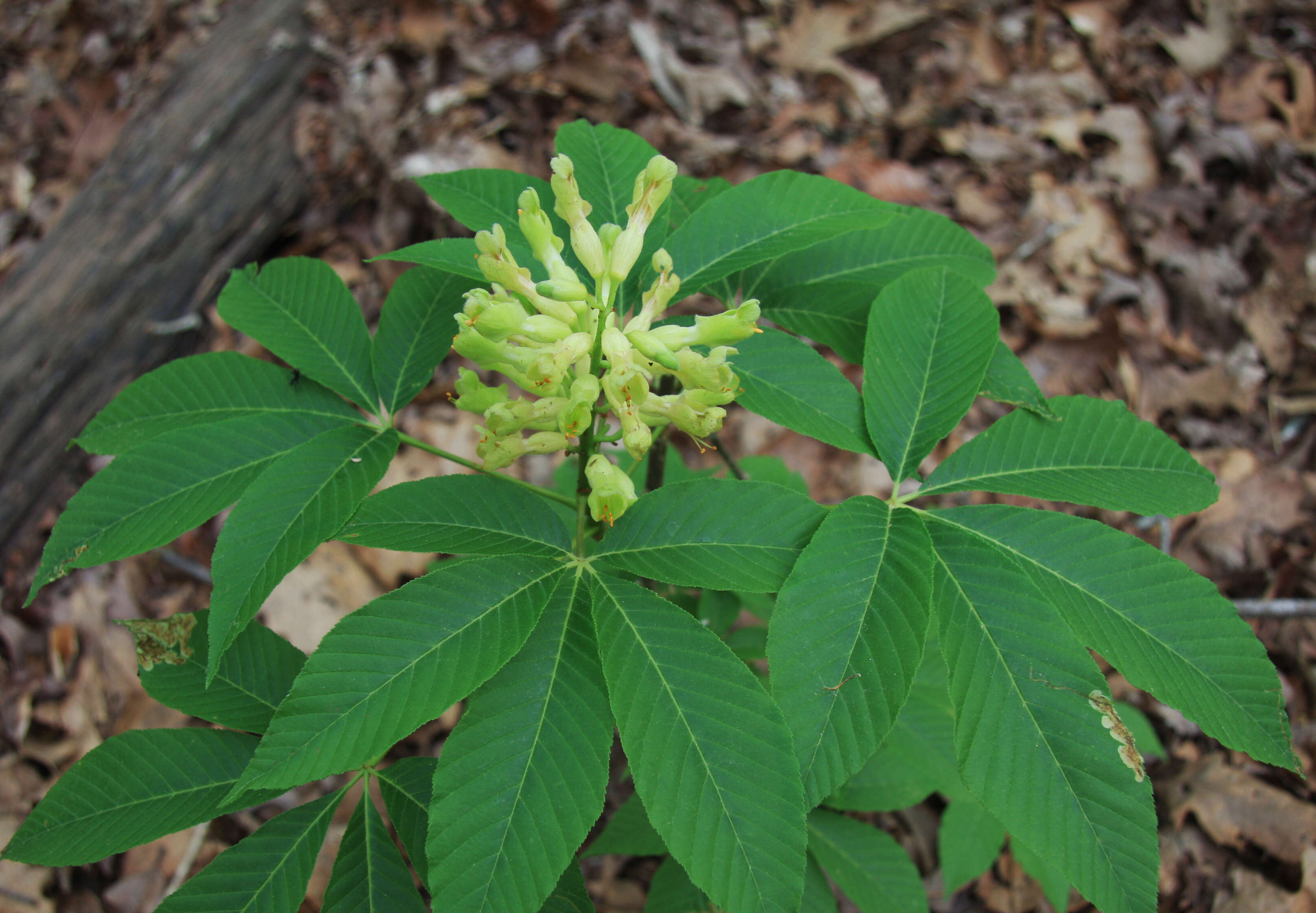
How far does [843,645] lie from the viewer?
1.23 m

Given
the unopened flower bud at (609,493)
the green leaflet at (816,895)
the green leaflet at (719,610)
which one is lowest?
the green leaflet at (816,895)

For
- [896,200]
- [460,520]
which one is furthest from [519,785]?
[896,200]

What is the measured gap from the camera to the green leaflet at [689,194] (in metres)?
1.89

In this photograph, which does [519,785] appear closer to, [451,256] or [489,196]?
[451,256]

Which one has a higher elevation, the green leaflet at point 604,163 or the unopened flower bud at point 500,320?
the green leaflet at point 604,163

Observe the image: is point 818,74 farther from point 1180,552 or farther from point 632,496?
point 632,496

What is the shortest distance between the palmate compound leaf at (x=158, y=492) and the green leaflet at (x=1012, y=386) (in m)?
1.33

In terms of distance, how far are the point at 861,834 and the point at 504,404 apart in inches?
60.2

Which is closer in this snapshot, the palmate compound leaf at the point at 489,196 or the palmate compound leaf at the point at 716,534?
the palmate compound leaf at the point at 716,534

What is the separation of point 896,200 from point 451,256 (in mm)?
3415

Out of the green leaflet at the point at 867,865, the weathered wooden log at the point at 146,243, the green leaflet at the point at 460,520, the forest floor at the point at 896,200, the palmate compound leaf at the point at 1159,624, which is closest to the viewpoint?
the palmate compound leaf at the point at 1159,624

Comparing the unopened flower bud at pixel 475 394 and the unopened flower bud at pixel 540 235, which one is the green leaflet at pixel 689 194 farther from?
the unopened flower bud at pixel 475 394

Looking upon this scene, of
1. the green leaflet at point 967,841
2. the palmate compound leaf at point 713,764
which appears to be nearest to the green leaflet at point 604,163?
the palmate compound leaf at point 713,764

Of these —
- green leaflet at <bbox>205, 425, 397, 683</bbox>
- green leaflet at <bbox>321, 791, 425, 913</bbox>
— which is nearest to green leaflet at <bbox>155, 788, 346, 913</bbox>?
green leaflet at <bbox>321, 791, 425, 913</bbox>
